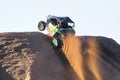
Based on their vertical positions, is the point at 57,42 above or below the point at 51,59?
above

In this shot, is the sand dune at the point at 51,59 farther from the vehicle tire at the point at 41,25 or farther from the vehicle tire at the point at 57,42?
the vehicle tire at the point at 41,25

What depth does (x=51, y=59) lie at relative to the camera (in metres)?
33.6

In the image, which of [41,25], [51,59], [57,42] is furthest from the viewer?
[41,25]

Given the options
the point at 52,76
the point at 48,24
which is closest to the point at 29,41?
the point at 48,24

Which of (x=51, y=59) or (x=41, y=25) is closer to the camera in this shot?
(x=51, y=59)

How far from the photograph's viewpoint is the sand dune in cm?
3125

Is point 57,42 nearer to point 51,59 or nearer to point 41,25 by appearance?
point 51,59

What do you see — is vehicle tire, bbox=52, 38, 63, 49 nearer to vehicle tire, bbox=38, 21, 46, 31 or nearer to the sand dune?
the sand dune

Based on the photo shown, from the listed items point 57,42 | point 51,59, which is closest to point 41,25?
point 57,42

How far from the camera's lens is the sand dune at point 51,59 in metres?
31.2

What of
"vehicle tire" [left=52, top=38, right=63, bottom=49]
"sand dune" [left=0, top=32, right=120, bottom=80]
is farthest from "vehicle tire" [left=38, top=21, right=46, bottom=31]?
"vehicle tire" [left=52, top=38, right=63, bottom=49]

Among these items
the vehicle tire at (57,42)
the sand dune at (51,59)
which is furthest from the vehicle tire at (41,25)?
the vehicle tire at (57,42)

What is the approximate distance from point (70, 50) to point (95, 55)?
2.07m

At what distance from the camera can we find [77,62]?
34.7 m
